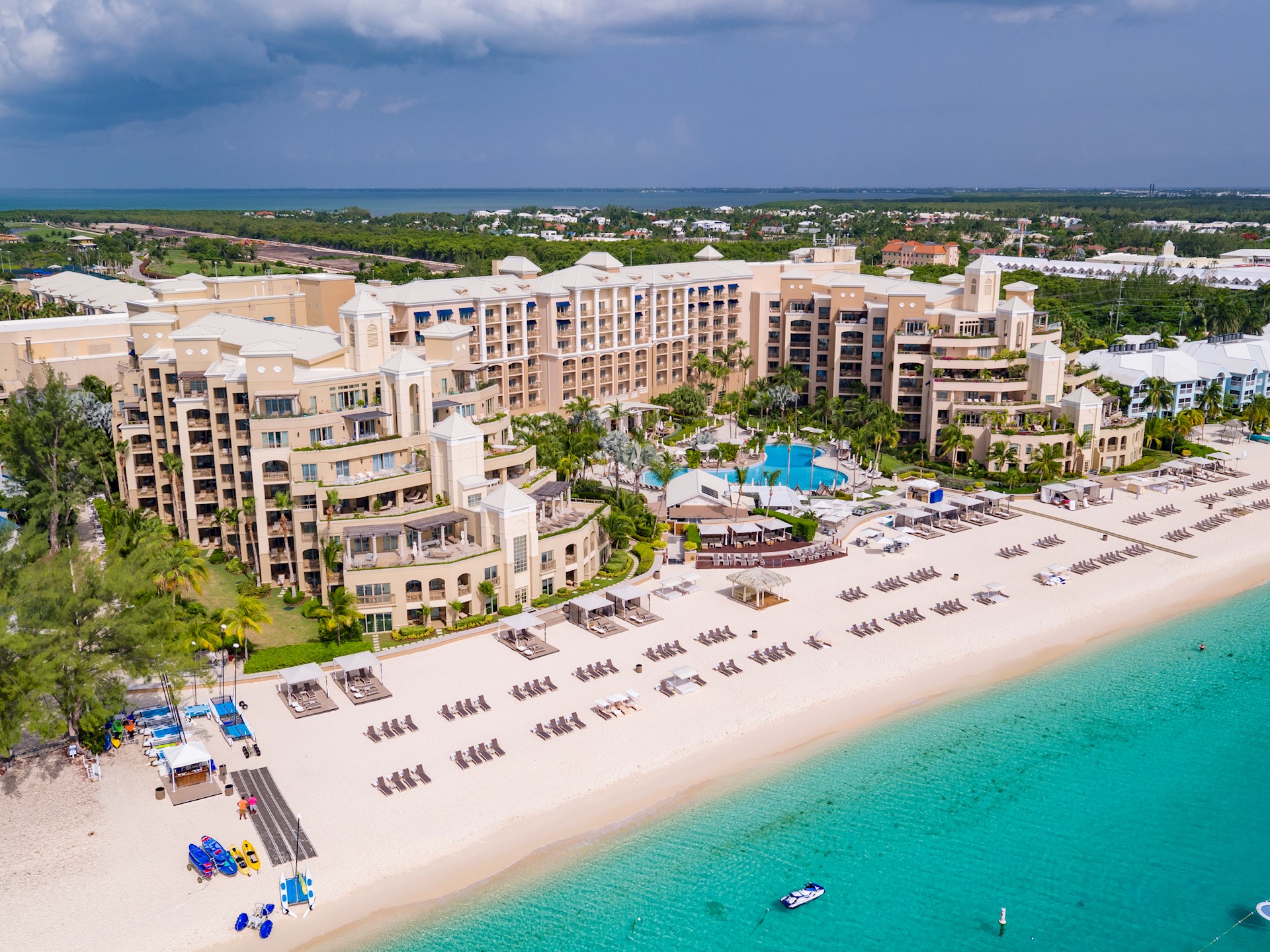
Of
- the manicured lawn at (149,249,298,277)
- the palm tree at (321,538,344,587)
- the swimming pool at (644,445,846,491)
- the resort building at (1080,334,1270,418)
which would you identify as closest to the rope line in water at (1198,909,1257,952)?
the palm tree at (321,538,344,587)

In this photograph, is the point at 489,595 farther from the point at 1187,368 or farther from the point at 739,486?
the point at 1187,368

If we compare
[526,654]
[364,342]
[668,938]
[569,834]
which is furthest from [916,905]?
[364,342]

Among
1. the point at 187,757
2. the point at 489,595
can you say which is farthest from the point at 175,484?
the point at 187,757

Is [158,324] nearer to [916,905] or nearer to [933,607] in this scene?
[933,607]

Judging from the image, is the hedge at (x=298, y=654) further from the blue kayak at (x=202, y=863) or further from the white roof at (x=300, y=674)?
the blue kayak at (x=202, y=863)

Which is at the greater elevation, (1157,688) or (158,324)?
(158,324)

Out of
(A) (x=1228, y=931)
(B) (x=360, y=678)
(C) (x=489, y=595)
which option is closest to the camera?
(A) (x=1228, y=931)
